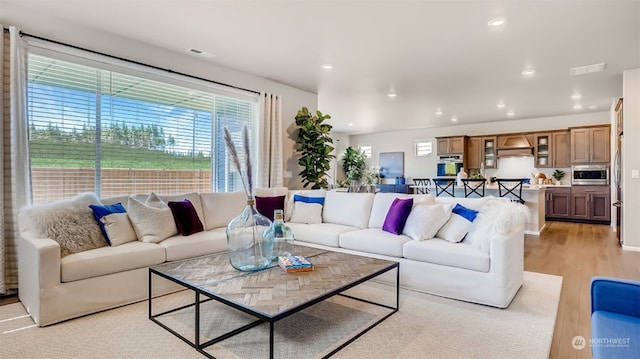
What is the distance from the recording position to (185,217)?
357cm

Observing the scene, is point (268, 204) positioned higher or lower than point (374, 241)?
higher

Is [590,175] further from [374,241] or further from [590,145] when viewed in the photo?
[374,241]

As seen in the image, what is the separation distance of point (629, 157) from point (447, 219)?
3.67 meters

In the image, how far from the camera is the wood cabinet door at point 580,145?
7926 millimetres

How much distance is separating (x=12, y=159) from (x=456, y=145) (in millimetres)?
9429

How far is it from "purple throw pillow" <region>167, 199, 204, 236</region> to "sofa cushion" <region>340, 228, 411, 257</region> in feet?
5.25

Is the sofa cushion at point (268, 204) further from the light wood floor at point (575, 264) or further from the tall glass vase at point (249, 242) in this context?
the light wood floor at point (575, 264)

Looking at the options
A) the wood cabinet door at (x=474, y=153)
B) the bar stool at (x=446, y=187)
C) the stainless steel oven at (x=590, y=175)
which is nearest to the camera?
the bar stool at (x=446, y=187)

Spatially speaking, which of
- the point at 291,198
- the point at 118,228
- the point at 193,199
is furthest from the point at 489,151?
the point at 118,228

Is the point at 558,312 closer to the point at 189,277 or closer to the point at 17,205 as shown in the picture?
the point at 189,277

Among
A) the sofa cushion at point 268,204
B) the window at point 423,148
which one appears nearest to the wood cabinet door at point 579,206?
the window at point 423,148

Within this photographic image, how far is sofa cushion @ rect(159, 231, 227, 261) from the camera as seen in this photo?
125 inches

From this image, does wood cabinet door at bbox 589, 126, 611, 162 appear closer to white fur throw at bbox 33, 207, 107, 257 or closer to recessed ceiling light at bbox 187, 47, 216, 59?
recessed ceiling light at bbox 187, 47, 216, 59

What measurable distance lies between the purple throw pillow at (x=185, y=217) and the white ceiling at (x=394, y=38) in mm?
1913
